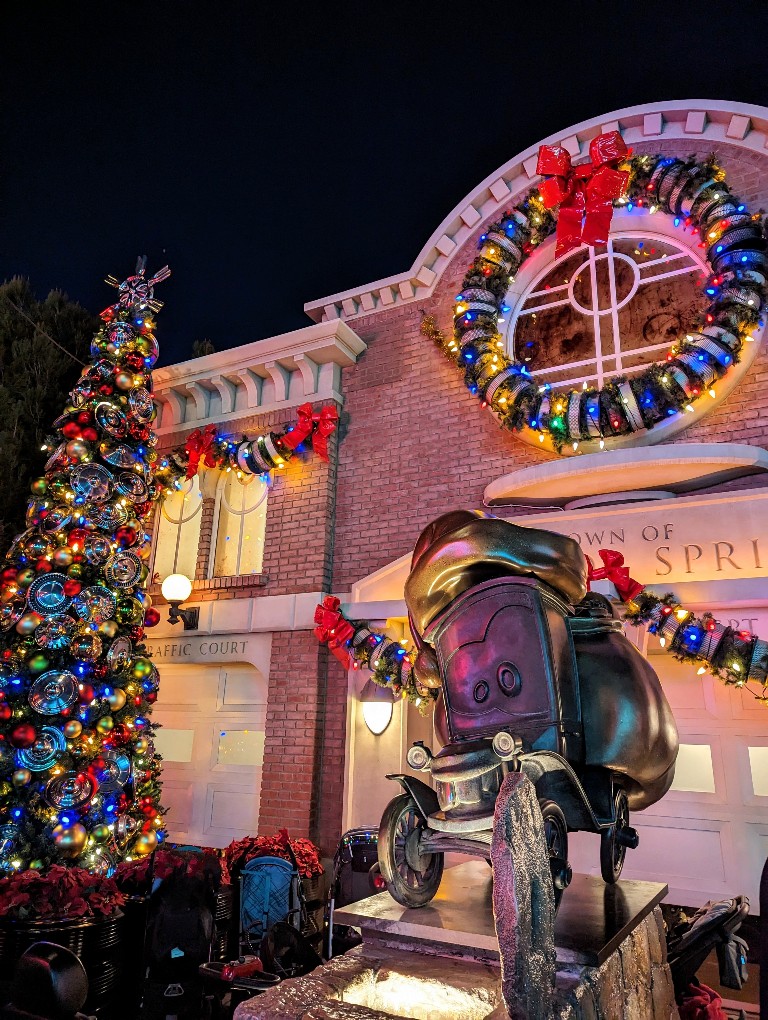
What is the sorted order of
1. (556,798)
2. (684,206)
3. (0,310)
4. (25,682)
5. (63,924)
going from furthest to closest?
(0,310) < (684,206) < (25,682) < (63,924) < (556,798)

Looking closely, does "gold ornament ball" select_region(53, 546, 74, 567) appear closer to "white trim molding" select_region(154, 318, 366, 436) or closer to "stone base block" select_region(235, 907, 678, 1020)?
"white trim molding" select_region(154, 318, 366, 436)

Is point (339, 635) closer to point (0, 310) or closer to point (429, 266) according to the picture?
point (429, 266)

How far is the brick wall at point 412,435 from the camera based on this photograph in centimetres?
687

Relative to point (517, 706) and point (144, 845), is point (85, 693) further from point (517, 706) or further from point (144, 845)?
point (517, 706)

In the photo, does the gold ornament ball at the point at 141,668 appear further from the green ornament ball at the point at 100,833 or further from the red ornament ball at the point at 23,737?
the green ornament ball at the point at 100,833

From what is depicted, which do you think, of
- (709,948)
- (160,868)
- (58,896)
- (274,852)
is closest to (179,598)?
(274,852)

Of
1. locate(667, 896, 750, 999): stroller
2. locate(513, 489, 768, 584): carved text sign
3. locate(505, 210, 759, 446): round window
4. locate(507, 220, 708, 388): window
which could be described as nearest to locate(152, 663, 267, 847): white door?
locate(513, 489, 768, 584): carved text sign

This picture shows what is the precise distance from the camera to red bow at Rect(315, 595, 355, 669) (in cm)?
662

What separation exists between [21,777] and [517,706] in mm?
4890

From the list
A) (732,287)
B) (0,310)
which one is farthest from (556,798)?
(0,310)

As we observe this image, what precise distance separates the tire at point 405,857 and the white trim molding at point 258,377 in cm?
643

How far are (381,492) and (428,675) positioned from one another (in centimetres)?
510

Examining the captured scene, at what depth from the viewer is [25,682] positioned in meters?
5.56

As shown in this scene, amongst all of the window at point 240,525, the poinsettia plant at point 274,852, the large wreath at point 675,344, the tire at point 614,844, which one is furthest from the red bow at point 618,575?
the window at point 240,525
